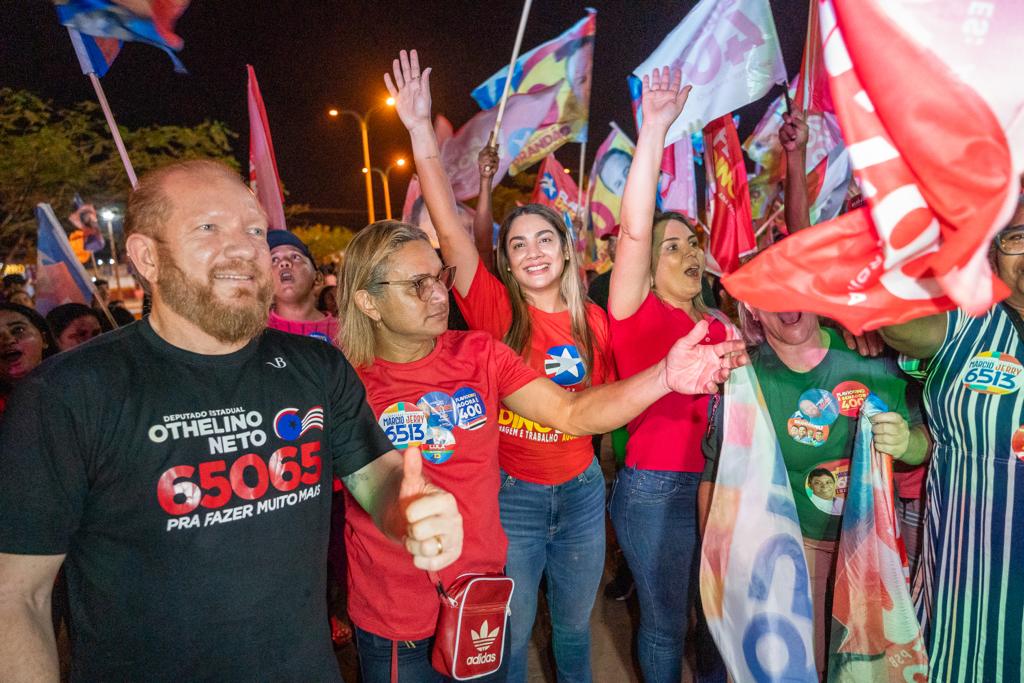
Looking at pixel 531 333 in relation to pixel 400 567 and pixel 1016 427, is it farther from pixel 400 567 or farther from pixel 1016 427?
pixel 1016 427

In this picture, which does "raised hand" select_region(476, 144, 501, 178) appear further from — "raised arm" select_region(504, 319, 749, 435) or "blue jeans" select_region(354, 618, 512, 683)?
"blue jeans" select_region(354, 618, 512, 683)

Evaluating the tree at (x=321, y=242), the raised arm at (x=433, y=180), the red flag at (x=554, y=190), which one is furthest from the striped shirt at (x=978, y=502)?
the tree at (x=321, y=242)

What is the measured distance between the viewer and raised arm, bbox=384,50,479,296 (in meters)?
3.01

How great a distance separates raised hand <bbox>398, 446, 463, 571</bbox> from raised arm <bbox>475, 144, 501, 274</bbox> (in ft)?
8.40

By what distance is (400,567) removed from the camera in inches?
89.4

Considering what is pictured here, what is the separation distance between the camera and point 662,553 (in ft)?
9.30

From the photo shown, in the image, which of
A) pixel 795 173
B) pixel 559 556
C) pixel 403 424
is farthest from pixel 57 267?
pixel 795 173

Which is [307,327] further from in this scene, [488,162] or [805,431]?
[805,431]

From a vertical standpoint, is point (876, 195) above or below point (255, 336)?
above

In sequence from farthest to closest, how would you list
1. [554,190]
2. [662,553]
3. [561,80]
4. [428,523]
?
[554,190]
[561,80]
[662,553]
[428,523]

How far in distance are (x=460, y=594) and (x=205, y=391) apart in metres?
1.01

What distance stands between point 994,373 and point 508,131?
14.2ft

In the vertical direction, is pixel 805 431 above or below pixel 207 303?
below

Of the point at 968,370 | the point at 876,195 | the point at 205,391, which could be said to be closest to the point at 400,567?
the point at 205,391
